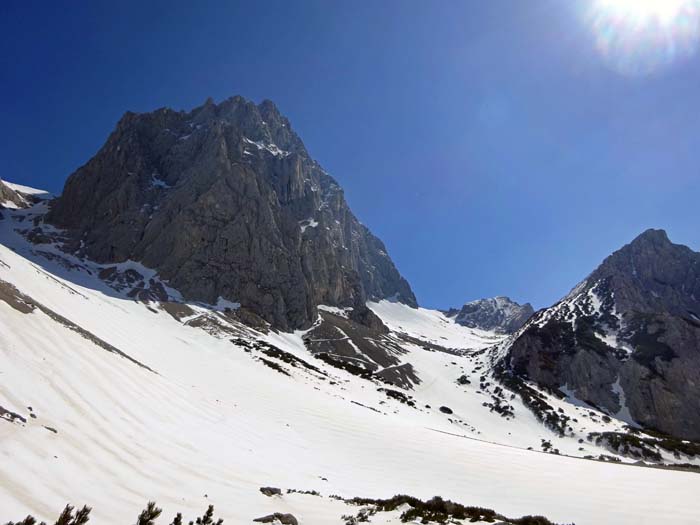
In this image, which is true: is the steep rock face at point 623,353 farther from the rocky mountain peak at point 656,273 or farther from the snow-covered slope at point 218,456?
the snow-covered slope at point 218,456

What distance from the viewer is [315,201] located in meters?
177

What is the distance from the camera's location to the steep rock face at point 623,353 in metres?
84.0

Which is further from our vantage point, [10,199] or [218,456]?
[10,199]

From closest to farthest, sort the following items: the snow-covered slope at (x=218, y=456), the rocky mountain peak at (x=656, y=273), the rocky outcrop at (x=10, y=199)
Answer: the snow-covered slope at (x=218, y=456) < the rocky outcrop at (x=10, y=199) < the rocky mountain peak at (x=656, y=273)

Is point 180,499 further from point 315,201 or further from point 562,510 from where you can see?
point 315,201

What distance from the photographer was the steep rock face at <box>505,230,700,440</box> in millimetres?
84000

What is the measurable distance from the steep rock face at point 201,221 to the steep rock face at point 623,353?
65.7 meters

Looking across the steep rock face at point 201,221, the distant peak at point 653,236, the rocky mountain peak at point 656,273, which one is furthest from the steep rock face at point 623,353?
the steep rock face at point 201,221

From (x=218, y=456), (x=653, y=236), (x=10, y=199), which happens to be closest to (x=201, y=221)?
(x=10, y=199)

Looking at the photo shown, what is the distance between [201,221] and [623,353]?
119 m

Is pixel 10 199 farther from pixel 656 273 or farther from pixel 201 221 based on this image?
pixel 656 273

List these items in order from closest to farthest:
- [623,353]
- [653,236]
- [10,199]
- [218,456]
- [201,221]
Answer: [218,456], [623,353], [201,221], [10,199], [653,236]

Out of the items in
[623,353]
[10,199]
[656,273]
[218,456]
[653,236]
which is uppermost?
[653,236]

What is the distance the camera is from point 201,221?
363ft
